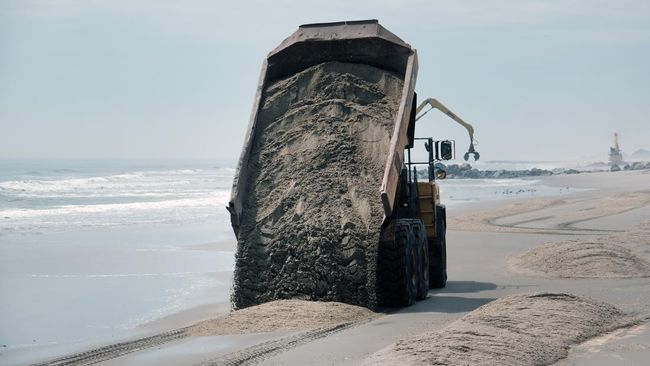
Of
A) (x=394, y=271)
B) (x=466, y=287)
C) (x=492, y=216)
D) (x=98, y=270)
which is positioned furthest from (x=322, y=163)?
(x=492, y=216)

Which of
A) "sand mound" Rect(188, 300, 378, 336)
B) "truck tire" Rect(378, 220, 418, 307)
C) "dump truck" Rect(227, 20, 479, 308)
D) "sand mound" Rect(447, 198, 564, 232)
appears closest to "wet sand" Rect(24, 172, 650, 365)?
"truck tire" Rect(378, 220, 418, 307)

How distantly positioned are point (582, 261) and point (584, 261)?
1.6 inches

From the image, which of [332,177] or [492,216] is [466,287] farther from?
[492,216]

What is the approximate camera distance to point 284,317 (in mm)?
11812

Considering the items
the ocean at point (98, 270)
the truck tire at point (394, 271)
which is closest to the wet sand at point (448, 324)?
the truck tire at point (394, 271)

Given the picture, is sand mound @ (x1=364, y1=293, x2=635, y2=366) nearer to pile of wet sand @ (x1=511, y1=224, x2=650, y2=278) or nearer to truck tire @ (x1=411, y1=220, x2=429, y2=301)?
truck tire @ (x1=411, y1=220, x2=429, y2=301)

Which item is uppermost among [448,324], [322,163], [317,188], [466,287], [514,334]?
[322,163]

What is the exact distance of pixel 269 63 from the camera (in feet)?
50.3

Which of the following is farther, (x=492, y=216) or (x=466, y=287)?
(x=492, y=216)

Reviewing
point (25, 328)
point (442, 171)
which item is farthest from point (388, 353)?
point (442, 171)

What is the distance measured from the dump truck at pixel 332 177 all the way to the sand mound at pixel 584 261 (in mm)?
3328

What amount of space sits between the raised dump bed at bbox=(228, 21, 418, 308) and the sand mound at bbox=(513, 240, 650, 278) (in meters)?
4.11

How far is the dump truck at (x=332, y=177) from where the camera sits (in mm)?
13055

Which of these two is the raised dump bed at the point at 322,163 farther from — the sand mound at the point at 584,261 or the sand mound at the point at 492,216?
the sand mound at the point at 492,216
